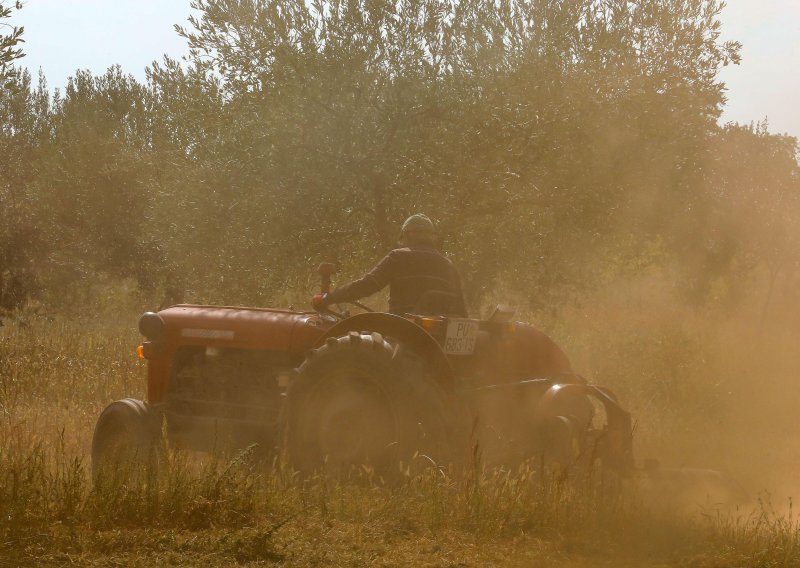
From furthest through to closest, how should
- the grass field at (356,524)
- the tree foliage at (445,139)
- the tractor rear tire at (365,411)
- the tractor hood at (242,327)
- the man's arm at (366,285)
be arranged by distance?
the tree foliage at (445,139)
the tractor hood at (242,327)
the man's arm at (366,285)
the tractor rear tire at (365,411)
the grass field at (356,524)

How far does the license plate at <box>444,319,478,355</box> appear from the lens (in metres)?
6.08

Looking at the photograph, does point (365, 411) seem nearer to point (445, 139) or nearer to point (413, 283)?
point (413, 283)

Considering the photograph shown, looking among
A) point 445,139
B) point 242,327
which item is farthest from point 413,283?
point 445,139

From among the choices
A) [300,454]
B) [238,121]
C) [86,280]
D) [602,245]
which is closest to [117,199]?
[86,280]

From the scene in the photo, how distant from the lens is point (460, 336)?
6.16 metres

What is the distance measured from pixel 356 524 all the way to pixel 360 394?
113 cm

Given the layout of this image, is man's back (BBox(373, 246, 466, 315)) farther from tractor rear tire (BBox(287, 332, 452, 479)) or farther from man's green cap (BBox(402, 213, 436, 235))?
tractor rear tire (BBox(287, 332, 452, 479))

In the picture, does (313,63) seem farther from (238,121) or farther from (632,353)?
(632,353)

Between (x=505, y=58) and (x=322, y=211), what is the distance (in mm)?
3046

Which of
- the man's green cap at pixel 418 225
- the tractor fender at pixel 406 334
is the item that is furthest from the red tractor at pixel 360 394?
the man's green cap at pixel 418 225

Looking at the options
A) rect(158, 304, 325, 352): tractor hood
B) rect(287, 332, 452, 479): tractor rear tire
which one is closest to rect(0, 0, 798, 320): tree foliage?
rect(158, 304, 325, 352): tractor hood

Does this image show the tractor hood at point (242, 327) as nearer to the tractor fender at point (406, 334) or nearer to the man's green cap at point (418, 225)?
the tractor fender at point (406, 334)

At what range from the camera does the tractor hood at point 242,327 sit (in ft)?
22.6

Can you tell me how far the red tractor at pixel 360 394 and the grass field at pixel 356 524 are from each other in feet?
0.82
